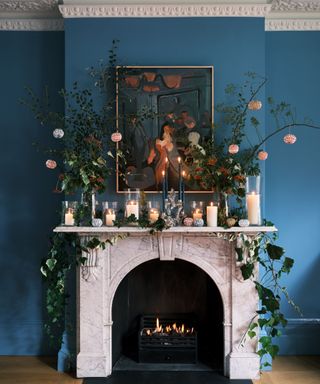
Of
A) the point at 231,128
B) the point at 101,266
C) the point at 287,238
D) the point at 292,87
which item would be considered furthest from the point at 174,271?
the point at 292,87

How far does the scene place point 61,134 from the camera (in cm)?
368

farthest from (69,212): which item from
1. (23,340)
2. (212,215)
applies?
(23,340)

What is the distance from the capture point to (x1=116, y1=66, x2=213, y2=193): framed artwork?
392 centimetres

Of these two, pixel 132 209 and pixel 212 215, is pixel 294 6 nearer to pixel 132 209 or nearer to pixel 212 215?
pixel 212 215

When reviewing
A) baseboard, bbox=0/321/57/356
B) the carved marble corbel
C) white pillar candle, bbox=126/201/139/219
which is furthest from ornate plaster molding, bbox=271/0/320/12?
baseboard, bbox=0/321/57/356

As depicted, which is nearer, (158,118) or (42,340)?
(158,118)

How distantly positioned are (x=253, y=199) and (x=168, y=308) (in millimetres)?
1290

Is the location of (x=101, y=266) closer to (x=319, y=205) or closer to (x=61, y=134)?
(x=61, y=134)

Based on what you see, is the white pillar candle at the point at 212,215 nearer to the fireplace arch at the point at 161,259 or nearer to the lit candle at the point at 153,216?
the fireplace arch at the point at 161,259

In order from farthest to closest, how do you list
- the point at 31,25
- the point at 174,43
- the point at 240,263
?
the point at 31,25 → the point at 174,43 → the point at 240,263

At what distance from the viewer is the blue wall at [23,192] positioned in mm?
4309

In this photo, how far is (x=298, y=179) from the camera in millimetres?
4359

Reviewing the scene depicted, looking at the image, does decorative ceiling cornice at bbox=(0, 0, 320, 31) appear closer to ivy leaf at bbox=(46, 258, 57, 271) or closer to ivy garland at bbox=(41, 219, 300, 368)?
ivy garland at bbox=(41, 219, 300, 368)

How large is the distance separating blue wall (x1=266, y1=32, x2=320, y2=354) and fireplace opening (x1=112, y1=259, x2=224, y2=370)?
688mm
